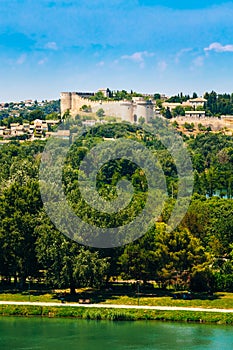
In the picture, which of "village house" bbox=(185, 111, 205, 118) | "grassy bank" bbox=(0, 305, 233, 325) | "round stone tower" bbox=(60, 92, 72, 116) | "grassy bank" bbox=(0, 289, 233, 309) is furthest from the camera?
"round stone tower" bbox=(60, 92, 72, 116)

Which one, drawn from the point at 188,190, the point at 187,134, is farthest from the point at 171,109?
the point at 188,190

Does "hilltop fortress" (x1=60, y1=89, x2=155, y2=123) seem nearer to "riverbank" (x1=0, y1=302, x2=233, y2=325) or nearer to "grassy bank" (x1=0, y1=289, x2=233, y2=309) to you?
"grassy bank" (x1=0, y1=289, x2=233, y2=309)

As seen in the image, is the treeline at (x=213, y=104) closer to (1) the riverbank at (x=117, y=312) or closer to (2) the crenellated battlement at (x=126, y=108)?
(2) the crenellated battlement at (x=126, y=108)

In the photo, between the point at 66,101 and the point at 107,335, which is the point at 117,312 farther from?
the point at 66,101

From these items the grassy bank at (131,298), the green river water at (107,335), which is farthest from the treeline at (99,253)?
the green river water at (107,335)

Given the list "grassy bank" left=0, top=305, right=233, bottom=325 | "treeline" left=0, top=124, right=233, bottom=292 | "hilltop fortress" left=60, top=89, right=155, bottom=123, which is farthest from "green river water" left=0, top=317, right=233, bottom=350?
"hilltop fortress" left=60, top=89, right=155, bottom=123
